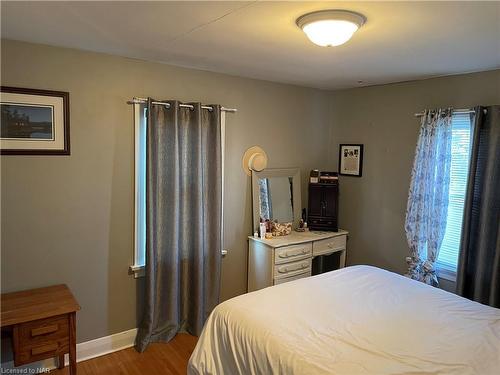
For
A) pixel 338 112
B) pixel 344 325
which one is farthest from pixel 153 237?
pixel 338 112

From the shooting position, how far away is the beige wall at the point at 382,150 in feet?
11.1

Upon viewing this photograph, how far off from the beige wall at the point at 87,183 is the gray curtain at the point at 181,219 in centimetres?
19

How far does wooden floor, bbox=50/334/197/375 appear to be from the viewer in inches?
110

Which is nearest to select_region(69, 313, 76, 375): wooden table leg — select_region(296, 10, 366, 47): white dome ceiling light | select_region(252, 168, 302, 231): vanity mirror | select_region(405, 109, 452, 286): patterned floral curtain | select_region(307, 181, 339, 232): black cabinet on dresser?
select_region(252, 168, 302, 231): vanity mirror

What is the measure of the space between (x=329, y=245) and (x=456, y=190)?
4.33 ft

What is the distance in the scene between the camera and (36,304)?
241cm

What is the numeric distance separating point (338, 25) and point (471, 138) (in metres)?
1.87

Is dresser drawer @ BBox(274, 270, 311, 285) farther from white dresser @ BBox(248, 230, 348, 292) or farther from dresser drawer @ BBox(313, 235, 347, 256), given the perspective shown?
dresser drawer @ BBox(313, 235, 347, 256)

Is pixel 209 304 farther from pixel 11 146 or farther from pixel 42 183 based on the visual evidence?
pixel 11 146

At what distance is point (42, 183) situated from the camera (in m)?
2.64

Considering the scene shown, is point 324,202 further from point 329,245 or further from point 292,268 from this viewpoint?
point 292,268

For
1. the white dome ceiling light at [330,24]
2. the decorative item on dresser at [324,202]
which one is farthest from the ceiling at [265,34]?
the decorative item on dresser at [324,202]

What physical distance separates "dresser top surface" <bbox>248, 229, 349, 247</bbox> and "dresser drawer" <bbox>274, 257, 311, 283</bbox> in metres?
0.20

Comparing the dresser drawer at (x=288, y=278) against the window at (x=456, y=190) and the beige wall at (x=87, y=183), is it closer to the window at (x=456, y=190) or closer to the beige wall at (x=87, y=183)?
the beige wall at (x=87, y=183)
